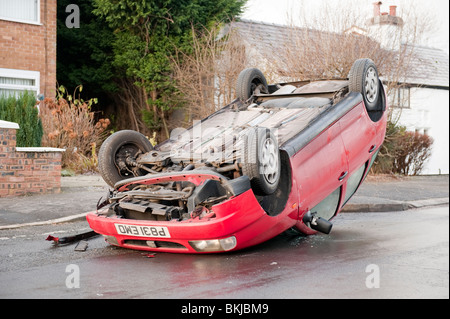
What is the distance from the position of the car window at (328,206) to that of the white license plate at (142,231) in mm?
2225

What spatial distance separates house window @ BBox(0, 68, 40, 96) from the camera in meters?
17.2

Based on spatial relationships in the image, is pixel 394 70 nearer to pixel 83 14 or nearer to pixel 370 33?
pixel 370 33

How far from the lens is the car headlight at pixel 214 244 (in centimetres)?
586

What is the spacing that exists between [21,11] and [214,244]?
14457 millimetres

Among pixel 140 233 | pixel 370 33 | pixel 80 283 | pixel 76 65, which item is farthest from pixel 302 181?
pixel 76 65

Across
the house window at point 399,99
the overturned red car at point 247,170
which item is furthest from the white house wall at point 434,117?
the overturned red car at point 247,170

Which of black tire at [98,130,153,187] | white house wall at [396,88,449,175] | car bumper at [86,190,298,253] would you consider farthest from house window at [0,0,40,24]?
white house wall at [396,88,449,175]

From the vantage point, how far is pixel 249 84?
8758mm

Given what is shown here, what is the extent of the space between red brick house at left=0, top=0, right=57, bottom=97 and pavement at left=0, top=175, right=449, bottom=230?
231 inches

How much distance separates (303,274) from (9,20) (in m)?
14.9

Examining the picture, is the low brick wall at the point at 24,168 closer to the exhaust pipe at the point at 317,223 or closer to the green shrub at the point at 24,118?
the green shrub at the point at 24,118

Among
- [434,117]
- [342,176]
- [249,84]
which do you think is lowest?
[434,117]

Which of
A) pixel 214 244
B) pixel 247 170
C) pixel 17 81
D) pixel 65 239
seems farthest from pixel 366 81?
pixel 17 81

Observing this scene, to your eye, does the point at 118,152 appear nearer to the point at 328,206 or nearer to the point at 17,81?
the point at 328,206
